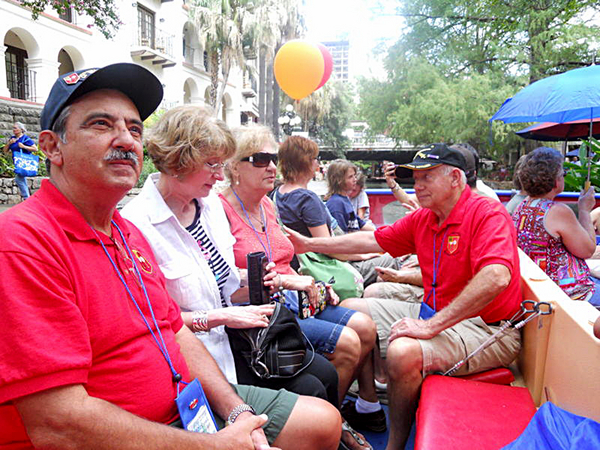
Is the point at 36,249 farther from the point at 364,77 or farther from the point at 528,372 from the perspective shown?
the point at 364,77

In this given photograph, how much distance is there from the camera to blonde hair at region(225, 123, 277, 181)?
8.84 feet

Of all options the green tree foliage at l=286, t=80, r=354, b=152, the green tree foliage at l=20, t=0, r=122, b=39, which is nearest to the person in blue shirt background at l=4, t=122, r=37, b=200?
the green tree foliage at l=20, t=0, r=122, b=39

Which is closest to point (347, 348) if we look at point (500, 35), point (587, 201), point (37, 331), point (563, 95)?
point (37, 331)

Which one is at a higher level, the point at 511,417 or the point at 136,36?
the point at 136,36

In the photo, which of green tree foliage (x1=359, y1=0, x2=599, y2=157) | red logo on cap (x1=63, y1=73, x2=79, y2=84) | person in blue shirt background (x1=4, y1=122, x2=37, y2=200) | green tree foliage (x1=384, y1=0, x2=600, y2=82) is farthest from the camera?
green tree foliage (x1=359, y1=0, x2=599, y2=157)

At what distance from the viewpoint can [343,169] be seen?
477cm

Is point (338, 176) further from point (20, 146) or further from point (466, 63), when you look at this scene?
point (466, 63)

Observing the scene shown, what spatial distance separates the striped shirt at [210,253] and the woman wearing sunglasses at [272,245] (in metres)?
0.26

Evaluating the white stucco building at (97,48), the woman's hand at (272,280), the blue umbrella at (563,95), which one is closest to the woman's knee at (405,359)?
the woman's hand at (272,280)

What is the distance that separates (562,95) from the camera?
4.50 meters

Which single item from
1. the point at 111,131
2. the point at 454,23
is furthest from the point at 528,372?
the point at 454,23

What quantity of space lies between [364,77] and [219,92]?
9.35m

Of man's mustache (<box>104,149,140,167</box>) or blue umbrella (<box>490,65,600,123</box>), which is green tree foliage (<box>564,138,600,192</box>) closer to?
blue umbrella (<box>490,65,600,123</box>)

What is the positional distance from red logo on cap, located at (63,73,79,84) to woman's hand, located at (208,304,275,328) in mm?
1066
